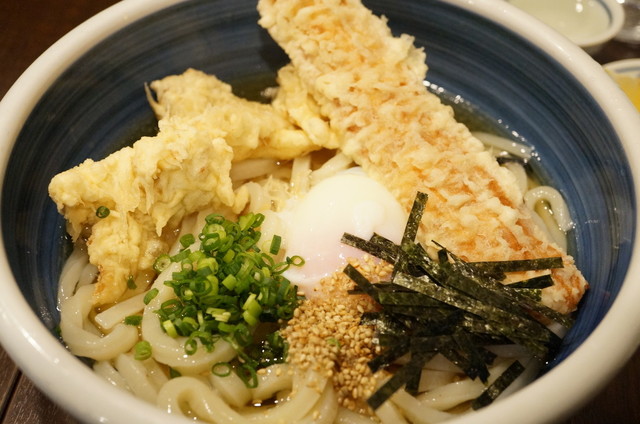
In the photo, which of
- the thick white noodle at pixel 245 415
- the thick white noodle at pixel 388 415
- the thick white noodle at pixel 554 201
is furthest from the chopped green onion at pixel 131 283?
the thick white noodle at pixel 554 201

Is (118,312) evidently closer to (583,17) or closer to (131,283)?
(131,283)

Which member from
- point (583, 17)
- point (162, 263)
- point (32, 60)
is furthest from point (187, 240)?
point (583, 17)

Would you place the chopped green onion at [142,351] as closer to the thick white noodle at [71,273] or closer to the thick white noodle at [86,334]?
the thick white noodle at [86,334]

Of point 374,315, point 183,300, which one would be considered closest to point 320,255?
point 374,315

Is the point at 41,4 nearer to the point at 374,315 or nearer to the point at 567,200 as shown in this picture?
the point at 374,315

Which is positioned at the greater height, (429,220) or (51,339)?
(429,220)

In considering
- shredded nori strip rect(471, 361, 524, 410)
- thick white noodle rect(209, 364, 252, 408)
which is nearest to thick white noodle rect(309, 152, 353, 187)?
thick white noodle rect(209, 364, 252, 408)
